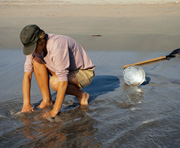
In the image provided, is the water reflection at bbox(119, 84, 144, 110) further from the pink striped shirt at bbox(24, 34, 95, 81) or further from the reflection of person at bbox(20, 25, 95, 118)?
the pink striped shirt at bbox(24, 34, 95, 81)

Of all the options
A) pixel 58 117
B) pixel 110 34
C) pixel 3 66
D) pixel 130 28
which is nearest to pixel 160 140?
pixel 58 117

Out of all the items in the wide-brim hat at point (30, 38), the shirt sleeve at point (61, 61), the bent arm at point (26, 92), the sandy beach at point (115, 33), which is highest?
the wide-brim hat at point (30, 38)

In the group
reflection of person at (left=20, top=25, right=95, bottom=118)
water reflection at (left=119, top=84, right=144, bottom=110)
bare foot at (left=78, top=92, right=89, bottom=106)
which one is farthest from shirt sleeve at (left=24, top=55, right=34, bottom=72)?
water reflection at (left=119, top=84, right=144, bottom=110)

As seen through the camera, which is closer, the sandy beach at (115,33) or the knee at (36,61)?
the knee at (36,61)

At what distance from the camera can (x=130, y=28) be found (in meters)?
9.93

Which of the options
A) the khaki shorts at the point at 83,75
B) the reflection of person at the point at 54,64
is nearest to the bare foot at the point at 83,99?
the reflection of person at the point at 54,64

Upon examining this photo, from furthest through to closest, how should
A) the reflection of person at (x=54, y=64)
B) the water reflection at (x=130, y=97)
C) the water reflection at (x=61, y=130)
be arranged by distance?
the water reflection at (x=130, y=97), the reflection of person at (x=54, y=64), the water reflection at (x=61, y=130)

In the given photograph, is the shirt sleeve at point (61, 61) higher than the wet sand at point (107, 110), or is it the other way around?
the shirt sleeve at point (61, 61)

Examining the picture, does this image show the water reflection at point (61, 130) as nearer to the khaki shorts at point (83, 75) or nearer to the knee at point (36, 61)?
the khaki shorts at point (83, 75)

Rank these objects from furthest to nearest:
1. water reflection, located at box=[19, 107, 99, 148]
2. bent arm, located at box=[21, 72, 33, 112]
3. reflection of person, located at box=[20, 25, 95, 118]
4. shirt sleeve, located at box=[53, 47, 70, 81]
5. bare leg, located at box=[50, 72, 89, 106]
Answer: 1. bent arm, located at box=[21, 72, 33, 112]
2. bare leg, located at box=[50, 72, 89, 106]
3. shirt sleeve, located at box=[53, 47, 70, 81]
4. reflection of person, located at box=[20, 25, 95, 118]
5. water reflection, located at box=[19, 107, 99, 148]

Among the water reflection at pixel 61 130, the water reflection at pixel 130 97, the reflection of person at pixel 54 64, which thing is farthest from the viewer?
the water reflection at pixel 130 97

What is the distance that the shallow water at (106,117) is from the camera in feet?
9.82

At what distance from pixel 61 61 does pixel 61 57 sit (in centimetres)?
4

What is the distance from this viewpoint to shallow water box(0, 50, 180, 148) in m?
2.99
